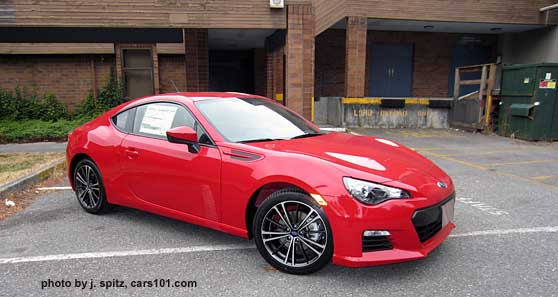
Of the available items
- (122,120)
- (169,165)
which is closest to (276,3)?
(122,120)

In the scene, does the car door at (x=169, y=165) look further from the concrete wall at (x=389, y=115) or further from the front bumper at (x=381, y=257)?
the concrete wall at (x=389, y=115)

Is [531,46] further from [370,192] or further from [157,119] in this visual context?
[157,119]

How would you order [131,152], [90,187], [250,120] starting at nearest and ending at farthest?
[250,120], [131,152], [90,187]

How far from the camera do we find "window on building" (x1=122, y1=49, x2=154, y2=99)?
12.2 meters

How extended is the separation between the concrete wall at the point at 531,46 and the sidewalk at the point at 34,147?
17.2 meters

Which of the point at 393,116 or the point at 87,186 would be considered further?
the point at 393,116

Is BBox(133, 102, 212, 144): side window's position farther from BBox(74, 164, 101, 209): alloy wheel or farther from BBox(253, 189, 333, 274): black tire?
BBox(253, 189, 333, 274): black tire

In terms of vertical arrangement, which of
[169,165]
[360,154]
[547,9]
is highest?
[547,9]

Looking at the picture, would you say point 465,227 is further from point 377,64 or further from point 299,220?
point 377,64

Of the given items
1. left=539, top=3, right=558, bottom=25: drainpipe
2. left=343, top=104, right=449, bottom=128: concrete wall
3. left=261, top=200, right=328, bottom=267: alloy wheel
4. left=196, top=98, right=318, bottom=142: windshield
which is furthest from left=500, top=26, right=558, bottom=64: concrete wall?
left=261, top=200, right=328, bottom=267: alloy wheel

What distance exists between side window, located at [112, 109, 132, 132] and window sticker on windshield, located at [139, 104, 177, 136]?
0.83ft

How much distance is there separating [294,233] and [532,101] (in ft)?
32.9

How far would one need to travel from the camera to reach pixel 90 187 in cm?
433

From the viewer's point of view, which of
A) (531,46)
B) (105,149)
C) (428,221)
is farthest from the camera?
(531,46)
